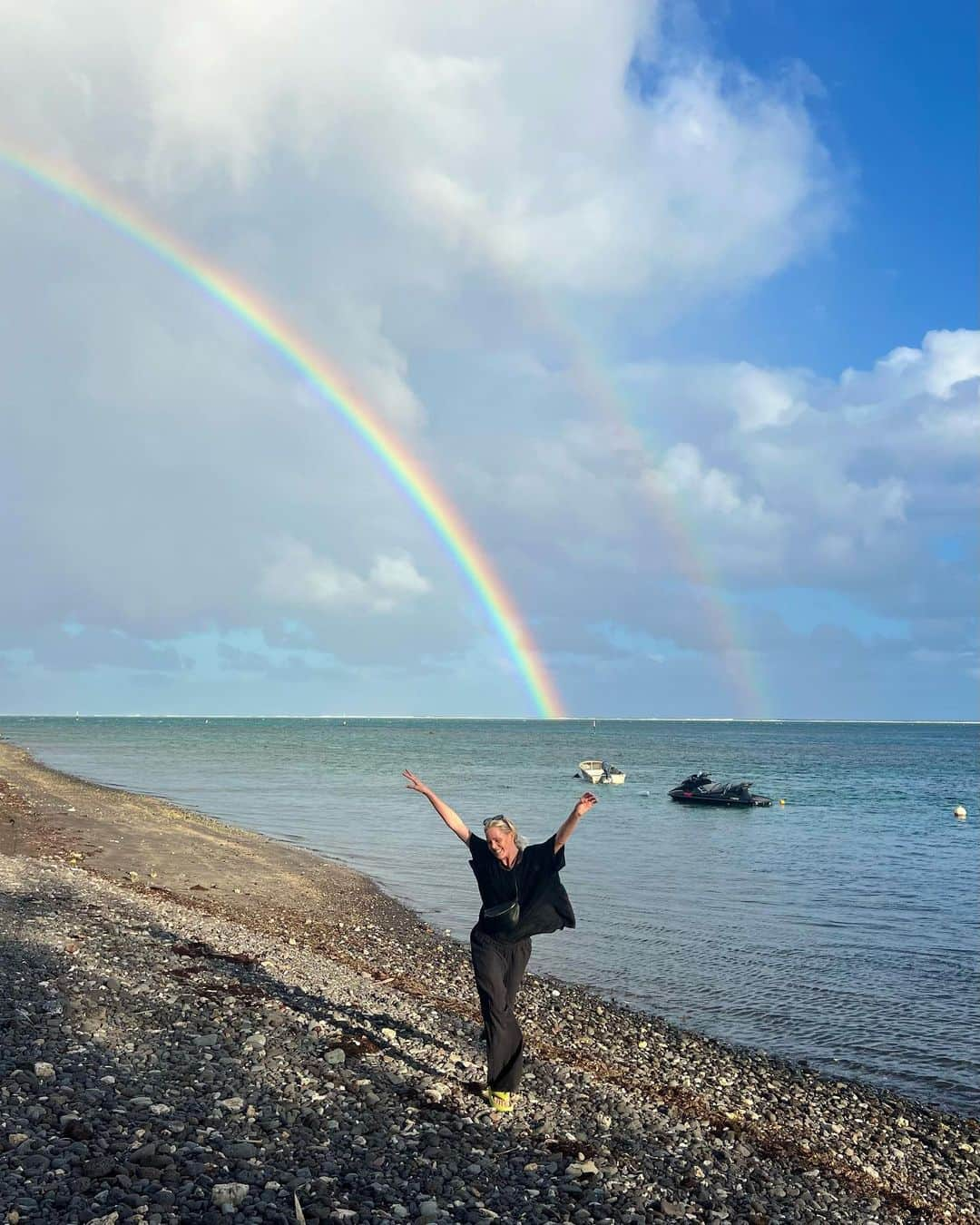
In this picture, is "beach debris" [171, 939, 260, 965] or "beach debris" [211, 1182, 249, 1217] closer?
"beach debris" [211, 1182, 249, 1217]

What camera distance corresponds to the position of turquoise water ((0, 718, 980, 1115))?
16.8m

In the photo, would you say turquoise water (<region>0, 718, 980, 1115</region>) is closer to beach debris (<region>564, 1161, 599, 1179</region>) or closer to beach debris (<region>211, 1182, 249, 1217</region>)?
beach debris (<region>564, 1161, 599, 1179</region>)

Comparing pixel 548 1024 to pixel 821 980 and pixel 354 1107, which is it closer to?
pixel 354 1107

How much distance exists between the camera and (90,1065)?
30.3 feet

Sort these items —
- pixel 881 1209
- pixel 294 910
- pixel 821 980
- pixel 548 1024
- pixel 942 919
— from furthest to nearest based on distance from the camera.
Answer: pixel 942 919
pixel 294 910
pixel 821 980
pixel 548 1024
pixel 881 1209

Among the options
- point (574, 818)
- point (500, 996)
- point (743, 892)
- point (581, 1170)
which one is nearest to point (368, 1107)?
point (500, 996)

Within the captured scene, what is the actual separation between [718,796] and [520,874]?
62.3m

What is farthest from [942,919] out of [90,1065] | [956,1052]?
[90,1065]

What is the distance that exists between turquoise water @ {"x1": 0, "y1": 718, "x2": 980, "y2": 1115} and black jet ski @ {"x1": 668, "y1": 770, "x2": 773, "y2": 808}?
1.93 metres

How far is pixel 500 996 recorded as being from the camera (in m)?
9.38

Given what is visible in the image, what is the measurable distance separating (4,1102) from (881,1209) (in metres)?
8.06

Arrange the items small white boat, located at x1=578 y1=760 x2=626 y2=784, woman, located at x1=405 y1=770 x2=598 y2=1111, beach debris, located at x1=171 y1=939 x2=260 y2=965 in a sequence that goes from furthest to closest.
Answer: small white boat, located at x1=578 y1=760 x2=626 y2=784, beach debris, located at x1=171 y1=939 x2=260 y2=965, woman, located at x1=405 y1=770 x2=598 y2=1111

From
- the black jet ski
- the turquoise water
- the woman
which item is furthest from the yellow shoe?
the black jet ski

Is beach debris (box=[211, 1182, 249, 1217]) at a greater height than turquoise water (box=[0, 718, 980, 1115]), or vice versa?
beach debris (box=[211, 1182, 249, 1217])
